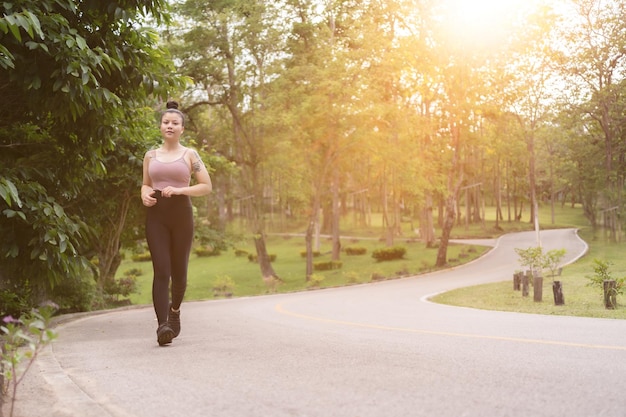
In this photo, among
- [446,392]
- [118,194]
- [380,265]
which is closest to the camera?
[446,392]

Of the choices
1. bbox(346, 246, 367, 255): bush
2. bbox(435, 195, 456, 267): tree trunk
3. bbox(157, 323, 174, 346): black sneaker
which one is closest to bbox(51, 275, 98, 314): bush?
bbox(157, 323, 174, 346): black sneaker

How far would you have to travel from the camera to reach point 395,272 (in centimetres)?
3791

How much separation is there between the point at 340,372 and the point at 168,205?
8.37 feet

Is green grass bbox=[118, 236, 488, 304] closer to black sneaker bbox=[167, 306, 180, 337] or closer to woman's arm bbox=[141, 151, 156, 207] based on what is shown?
black sneaker bbox=[167, 306, 180, 337]

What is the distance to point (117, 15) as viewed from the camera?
7516 millimetres

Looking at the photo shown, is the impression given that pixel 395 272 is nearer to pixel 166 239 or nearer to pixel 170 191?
pixel 166 239

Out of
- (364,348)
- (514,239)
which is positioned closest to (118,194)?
(364,348)

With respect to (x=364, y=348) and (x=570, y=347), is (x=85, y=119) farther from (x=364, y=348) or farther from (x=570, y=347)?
(x=570, y=347)

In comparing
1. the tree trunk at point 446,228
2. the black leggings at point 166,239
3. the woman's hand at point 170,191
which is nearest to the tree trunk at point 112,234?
the black leggings at point 166,239

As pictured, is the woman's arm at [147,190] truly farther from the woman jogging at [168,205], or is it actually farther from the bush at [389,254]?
the bush at [389,254]

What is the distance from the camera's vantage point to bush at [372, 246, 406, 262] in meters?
45.9

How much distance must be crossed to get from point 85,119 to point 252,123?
99.1 ft

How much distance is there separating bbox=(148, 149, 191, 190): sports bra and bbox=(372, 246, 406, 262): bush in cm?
3955

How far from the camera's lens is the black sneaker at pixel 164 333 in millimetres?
7172
